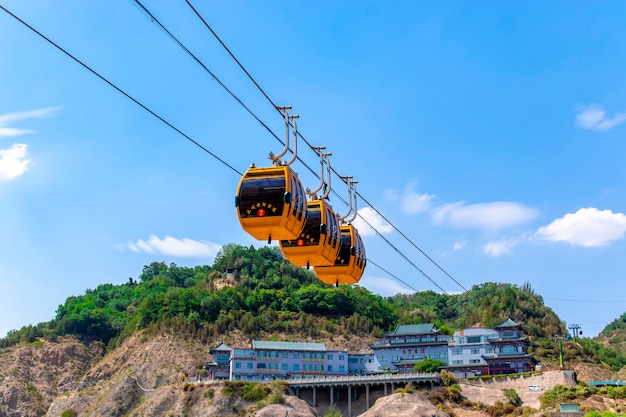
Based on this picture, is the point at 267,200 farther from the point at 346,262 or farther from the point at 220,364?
the point at 220,364

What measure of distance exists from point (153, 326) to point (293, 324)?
80.2ft

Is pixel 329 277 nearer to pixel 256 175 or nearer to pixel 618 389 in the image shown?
pixel 256 175

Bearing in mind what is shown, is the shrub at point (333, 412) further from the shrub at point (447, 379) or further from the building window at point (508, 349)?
the building window at point (508, 349)

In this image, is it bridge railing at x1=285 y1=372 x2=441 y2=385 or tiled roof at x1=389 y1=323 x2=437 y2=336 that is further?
tiled roof at x1=389 y1=323 x2=437 y2=336

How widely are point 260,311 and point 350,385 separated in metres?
46.6

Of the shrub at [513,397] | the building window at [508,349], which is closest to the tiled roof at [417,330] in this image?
the building window at [508,349]

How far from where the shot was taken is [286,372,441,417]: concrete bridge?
89.2 metres

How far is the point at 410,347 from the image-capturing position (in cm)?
10219

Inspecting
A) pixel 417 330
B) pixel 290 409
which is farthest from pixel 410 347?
pixel 290 409

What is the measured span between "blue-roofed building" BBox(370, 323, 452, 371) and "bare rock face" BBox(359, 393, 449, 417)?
1777 centimetres

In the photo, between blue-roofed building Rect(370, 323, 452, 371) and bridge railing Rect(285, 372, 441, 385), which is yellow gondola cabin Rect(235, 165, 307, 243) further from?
blue-roofed building Rect(370, 323, 452, 371)

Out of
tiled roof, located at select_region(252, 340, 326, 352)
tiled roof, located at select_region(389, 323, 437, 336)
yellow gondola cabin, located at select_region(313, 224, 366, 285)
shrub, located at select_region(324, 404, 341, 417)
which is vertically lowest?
shrub, located at select_region(324, 404, 341, 417)

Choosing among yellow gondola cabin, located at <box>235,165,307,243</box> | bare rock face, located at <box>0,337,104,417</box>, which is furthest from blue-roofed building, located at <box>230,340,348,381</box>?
yellow gondola cabin, located at <box>235,165,307,243</box>

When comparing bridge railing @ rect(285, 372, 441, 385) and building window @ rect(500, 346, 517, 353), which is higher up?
building window @ rect(500, 346, 517, 353)
